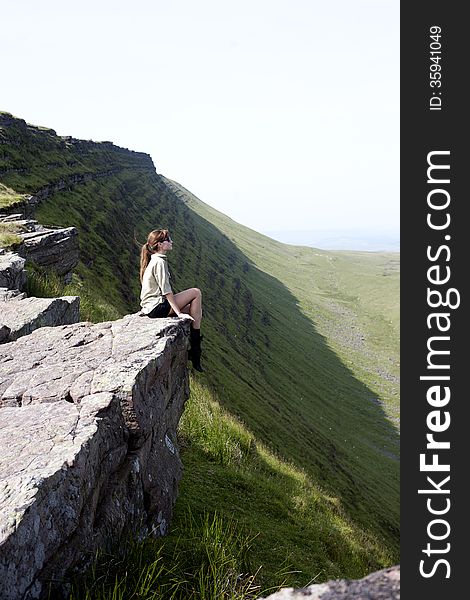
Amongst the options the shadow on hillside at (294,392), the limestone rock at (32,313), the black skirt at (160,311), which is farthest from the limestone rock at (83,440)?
the shadow on hillside at (294,392)

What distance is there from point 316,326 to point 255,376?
106 metres

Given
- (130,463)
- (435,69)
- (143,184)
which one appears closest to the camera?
(435,69)

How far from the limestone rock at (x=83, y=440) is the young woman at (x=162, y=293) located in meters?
0.74

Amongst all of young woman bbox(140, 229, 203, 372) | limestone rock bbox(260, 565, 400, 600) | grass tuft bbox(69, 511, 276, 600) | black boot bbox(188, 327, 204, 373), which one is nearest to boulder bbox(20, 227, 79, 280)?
young woman bbox(140, 229, 203, 372)

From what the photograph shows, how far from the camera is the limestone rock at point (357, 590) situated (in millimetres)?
5414

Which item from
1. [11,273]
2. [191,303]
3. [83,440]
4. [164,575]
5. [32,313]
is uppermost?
[11,273]

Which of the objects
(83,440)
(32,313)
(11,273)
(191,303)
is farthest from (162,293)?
(11,273)

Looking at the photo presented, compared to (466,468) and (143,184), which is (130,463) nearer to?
(466,468)

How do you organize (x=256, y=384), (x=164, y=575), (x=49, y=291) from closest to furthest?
(x=164, y=575) < (x=49, y=291) < (x=256, y=384)

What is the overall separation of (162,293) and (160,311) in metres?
0.55

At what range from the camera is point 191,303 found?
1458cm

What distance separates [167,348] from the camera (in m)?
11.6

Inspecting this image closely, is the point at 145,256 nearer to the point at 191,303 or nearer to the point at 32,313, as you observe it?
the point at 191,303

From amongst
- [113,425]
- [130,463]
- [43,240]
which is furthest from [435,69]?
[43,240]
